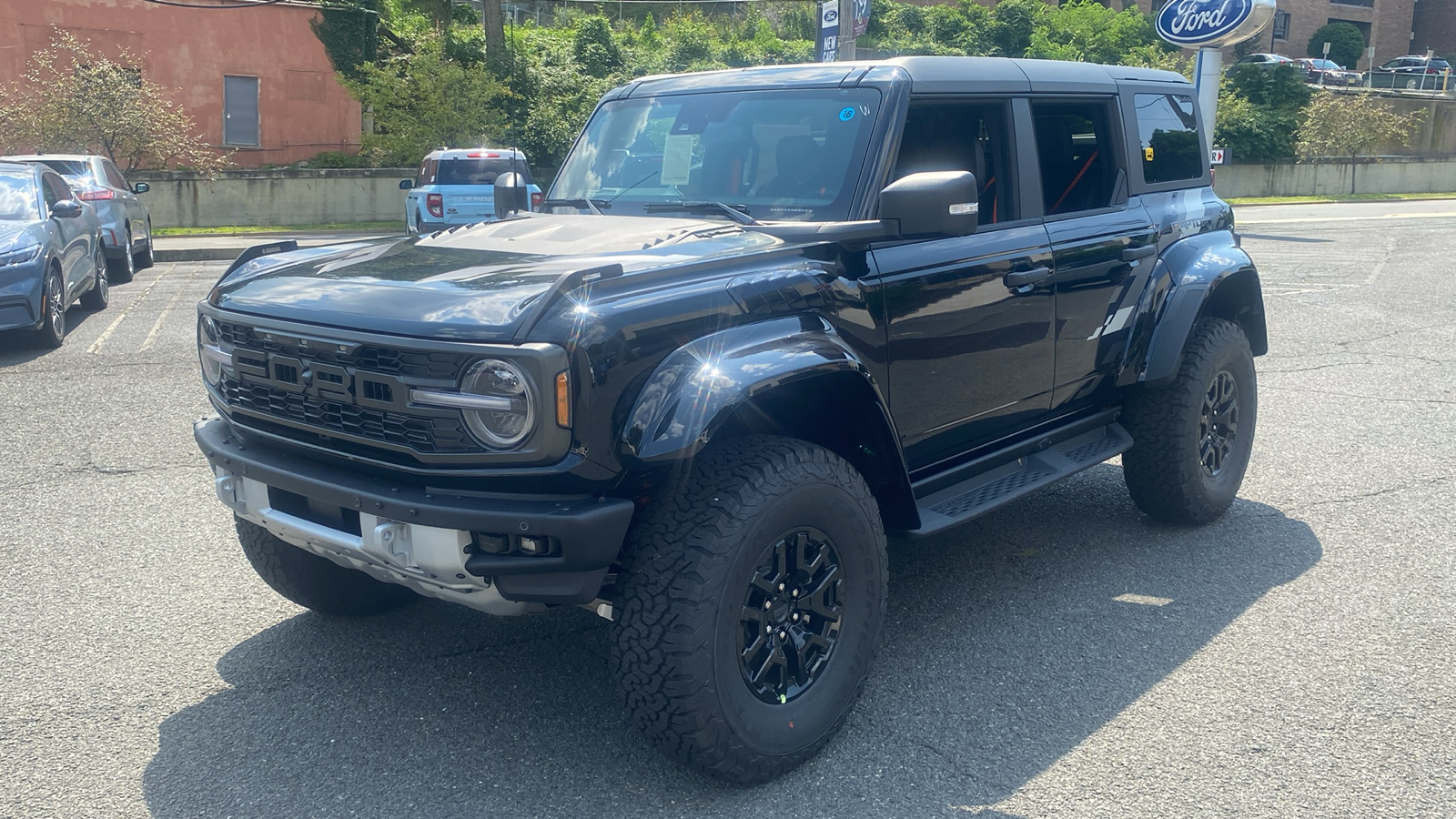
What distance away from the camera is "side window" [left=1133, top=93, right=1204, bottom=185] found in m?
5.14

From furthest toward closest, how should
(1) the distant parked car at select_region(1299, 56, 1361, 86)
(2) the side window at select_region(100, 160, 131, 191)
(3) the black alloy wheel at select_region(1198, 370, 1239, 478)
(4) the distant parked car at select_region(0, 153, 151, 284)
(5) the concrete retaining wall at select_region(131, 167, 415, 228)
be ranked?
1. (1) the distant parked car at select_region(1299, 56, 1361, 86)
2. (5) the concrete retaining wall at select_region(131, 167, 415, 228)
3. (2) the side window at select_region(100, 160, 131, 191)
4. (4) the distant parked car at select_region(0, 153, 151, 284)
5. (3) the black alloy wheel at select_region(1198, 370, 1239, 478)

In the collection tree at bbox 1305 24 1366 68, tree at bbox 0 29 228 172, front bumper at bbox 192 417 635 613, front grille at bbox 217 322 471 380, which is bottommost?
front bumper at bbox 192 417 635 613

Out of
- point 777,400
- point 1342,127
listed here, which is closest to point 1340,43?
point 1342,127

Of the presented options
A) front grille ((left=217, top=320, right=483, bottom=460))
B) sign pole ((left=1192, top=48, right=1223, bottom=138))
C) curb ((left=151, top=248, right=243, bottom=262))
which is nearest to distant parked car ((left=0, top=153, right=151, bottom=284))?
curb ((left=151, top=248, right=243, bottom=262))

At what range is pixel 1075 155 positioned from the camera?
4789 millimetres

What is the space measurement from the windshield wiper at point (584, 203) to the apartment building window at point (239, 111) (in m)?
28.6

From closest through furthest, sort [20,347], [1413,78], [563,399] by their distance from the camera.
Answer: [563,399]
[20,347]
[1413,78]

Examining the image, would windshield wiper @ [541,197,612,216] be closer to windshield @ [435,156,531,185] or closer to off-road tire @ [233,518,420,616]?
off-road tire @ [233,518,420,616]

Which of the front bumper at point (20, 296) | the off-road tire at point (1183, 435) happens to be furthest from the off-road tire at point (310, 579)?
the front bumper at point (20, 296)

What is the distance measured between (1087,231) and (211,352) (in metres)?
3.17

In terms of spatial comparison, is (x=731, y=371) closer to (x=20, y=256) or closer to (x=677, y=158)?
(x=677, y=158)

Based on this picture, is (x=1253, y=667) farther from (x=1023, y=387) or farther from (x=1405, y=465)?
(x=1405, y=465)

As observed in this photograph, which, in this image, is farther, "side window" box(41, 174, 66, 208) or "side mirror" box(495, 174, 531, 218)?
"side window" box(41, 174, 66, 208)

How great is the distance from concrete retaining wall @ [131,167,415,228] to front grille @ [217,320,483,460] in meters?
24.3
